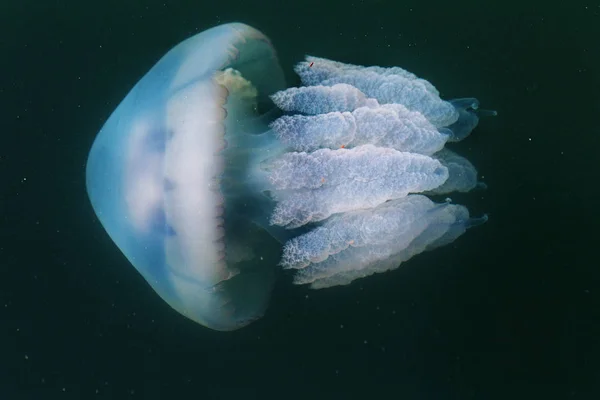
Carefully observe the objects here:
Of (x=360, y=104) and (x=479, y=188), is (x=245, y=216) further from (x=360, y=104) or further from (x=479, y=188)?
(x=479, y=188)

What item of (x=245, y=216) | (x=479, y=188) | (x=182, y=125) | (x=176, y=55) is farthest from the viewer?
→ (x=479, y=188)

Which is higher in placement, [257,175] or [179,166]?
[179,166]

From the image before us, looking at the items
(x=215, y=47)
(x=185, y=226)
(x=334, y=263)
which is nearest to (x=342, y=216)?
(x=334, y=263)

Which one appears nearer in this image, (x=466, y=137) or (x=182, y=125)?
(x=182, y=125)

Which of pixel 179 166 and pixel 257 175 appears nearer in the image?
pixel 179 166
